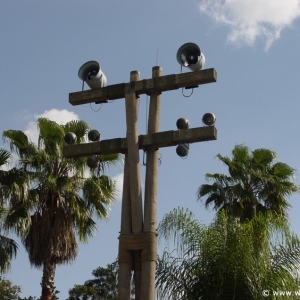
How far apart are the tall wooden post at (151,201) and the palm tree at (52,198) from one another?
23.7ft

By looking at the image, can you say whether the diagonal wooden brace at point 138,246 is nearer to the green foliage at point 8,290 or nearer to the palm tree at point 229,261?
the palm tree at point 229,261

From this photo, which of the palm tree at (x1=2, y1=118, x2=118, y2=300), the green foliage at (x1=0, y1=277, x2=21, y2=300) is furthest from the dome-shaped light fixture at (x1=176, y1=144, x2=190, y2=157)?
the green foliage at (x1=0, y1=277, x2=21, y2=300)

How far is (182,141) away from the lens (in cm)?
1293

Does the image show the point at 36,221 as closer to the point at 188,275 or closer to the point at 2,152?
the point at 2,152

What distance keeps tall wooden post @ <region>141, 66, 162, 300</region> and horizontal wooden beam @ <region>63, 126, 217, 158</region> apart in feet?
0.50

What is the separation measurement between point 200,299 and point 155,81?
12.6 feet

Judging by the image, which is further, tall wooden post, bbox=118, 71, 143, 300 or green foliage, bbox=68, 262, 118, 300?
green foliage, bbox=68, 262, 118, 300

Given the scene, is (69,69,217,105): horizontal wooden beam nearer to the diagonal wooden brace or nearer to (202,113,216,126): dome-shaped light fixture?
(202,113,216,126): dome-shaped light fixture

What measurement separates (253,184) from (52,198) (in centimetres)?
637

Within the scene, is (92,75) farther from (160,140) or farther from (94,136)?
(160,140)

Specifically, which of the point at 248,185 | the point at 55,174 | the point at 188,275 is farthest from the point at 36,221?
the point at 188,275

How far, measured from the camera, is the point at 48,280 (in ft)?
66.0

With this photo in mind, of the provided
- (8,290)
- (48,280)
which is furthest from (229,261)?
(8,290)

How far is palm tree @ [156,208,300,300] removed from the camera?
497 inches
